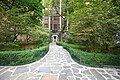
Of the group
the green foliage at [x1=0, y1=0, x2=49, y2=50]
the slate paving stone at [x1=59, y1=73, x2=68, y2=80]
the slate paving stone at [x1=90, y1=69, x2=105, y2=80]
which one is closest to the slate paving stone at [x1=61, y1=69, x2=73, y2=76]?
the slate paving stone at [x1=59, y1=73, x2=68, y2=80]

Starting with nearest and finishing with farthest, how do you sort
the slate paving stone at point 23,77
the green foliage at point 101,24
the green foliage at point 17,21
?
the slate paving stone at point 23,77 < the green foliage at point 101,24 < the green foliage at point 17,21

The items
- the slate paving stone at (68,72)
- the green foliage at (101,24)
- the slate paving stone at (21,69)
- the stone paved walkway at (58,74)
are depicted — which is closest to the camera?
the stone paved walkway at (58,74)

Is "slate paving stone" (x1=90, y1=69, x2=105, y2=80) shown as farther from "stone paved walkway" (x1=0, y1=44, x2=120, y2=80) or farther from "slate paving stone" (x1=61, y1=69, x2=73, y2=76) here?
A: "slate paving stone" (x1=61, y1=69, x2=73, y2=76)

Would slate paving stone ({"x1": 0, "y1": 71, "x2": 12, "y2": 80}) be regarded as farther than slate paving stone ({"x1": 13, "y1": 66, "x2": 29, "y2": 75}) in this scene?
No

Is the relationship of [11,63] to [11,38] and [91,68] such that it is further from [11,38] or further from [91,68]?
[91,68]

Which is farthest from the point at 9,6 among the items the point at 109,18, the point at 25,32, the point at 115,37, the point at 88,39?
the point at 115,37

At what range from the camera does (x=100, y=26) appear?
10.6 m

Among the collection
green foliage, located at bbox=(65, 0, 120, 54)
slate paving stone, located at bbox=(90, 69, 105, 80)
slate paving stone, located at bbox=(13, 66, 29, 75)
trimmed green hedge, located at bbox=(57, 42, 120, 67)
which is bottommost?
slate paving stone, located at bbox=(90, 69, 105, 80)

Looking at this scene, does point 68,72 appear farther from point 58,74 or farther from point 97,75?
point 97,75

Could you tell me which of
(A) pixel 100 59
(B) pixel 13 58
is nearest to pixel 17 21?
(B) pixel 13 58

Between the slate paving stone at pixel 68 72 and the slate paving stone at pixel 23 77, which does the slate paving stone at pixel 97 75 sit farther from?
the slate paving stone at pixel 23 77

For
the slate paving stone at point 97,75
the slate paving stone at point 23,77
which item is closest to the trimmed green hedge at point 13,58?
the slate paving stone at point 23,77

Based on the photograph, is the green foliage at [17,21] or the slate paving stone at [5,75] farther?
the green foliage at [17,21]

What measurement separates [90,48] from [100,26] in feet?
9.02
